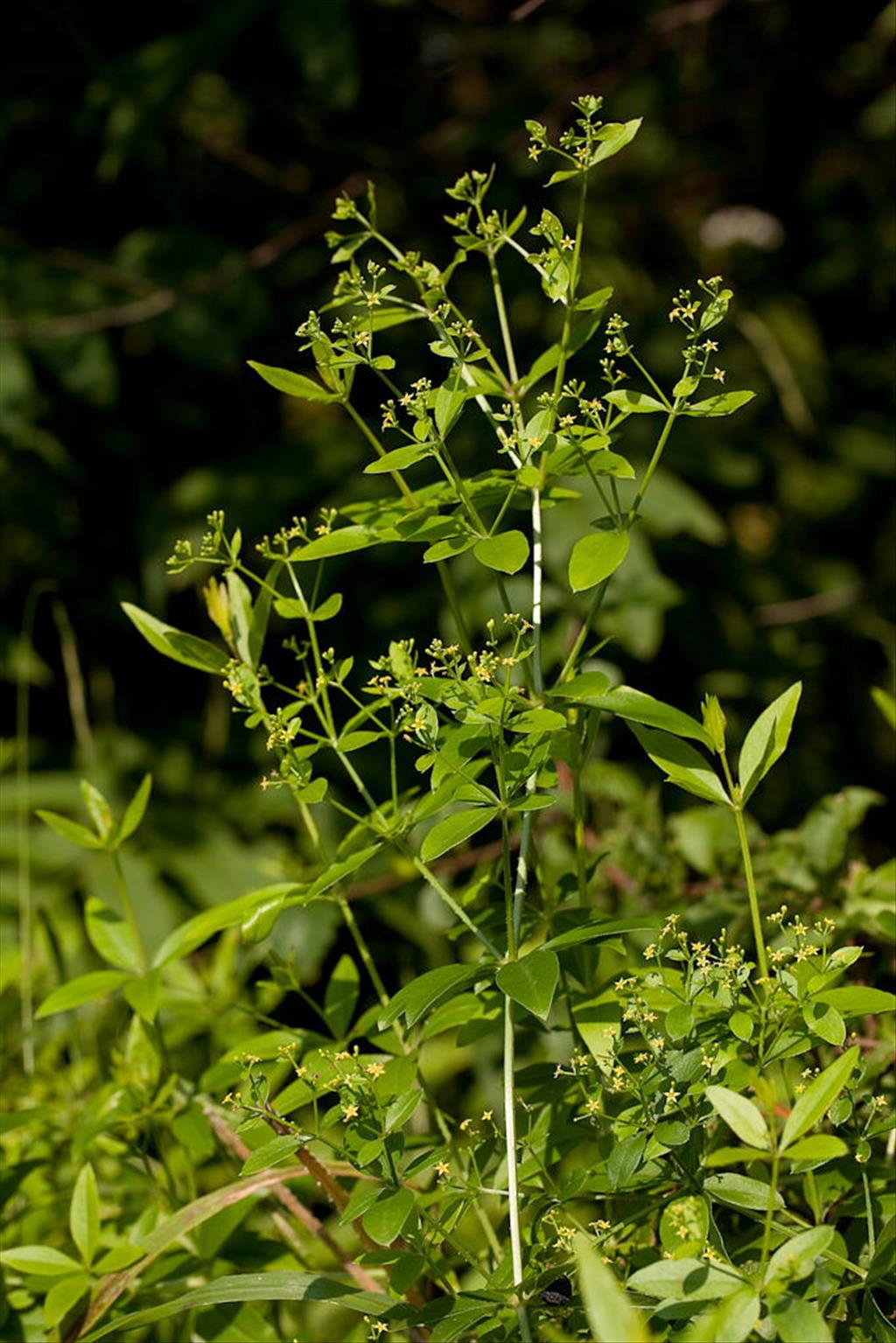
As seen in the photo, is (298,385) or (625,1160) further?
(298,385)

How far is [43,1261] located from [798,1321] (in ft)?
1.32

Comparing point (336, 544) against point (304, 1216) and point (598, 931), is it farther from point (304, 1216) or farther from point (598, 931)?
point (304, 1216)

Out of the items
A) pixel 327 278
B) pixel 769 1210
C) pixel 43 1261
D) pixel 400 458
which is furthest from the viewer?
pixel 327 278

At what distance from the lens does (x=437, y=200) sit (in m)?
2.02

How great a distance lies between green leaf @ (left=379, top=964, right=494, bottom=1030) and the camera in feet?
1.69

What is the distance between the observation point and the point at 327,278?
202 cm

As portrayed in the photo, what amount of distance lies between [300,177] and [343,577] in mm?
652

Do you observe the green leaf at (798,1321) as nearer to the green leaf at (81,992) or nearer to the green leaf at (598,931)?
the green leaf at (598,931)

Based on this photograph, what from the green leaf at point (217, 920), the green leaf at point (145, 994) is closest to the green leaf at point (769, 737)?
the green leaf at point (217, 920)

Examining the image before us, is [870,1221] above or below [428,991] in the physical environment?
below

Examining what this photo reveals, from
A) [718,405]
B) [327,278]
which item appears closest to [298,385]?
[718,405]

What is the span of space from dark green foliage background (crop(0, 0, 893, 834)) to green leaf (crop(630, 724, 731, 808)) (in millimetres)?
1141

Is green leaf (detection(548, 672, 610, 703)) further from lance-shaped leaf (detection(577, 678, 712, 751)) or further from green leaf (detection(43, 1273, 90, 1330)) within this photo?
green leaf (detection(43, 1273, 90, 1330))

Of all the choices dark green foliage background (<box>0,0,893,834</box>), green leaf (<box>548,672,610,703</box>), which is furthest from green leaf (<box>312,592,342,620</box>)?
dark green foliage background (<box>0,0,893,834</box>)
